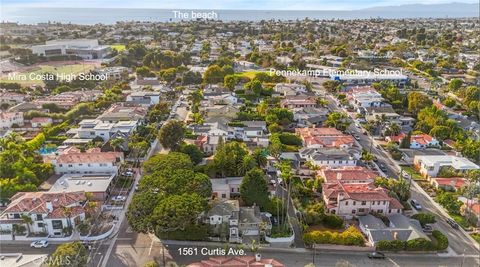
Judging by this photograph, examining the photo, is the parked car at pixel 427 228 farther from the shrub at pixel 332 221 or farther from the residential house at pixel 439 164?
the residential house at pixel 439 164

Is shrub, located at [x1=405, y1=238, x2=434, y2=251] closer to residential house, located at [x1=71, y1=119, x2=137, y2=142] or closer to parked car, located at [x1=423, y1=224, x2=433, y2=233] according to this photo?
parked car, located at [x1=423, y1=224, x2=433, y2=233]

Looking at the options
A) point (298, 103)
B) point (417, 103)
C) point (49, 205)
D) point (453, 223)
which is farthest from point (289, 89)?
point (49, 205)

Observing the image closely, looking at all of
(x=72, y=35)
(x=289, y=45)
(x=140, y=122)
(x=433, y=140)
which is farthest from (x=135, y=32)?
(x=433, y=140)

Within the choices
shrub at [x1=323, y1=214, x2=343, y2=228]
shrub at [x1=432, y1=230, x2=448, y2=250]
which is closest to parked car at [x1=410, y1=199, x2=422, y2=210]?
shrub at [x1=432, y1=230, x2=448, y2=250]

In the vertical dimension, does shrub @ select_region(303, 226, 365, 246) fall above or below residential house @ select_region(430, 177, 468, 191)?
below

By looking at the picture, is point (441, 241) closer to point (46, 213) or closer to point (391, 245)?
point (391, 245)

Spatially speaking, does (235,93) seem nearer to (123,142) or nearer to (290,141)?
(290,141)

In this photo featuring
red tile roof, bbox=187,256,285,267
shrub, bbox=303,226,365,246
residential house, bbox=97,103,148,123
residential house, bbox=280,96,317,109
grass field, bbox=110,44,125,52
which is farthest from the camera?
grass field, bbox=110,44,125,52
